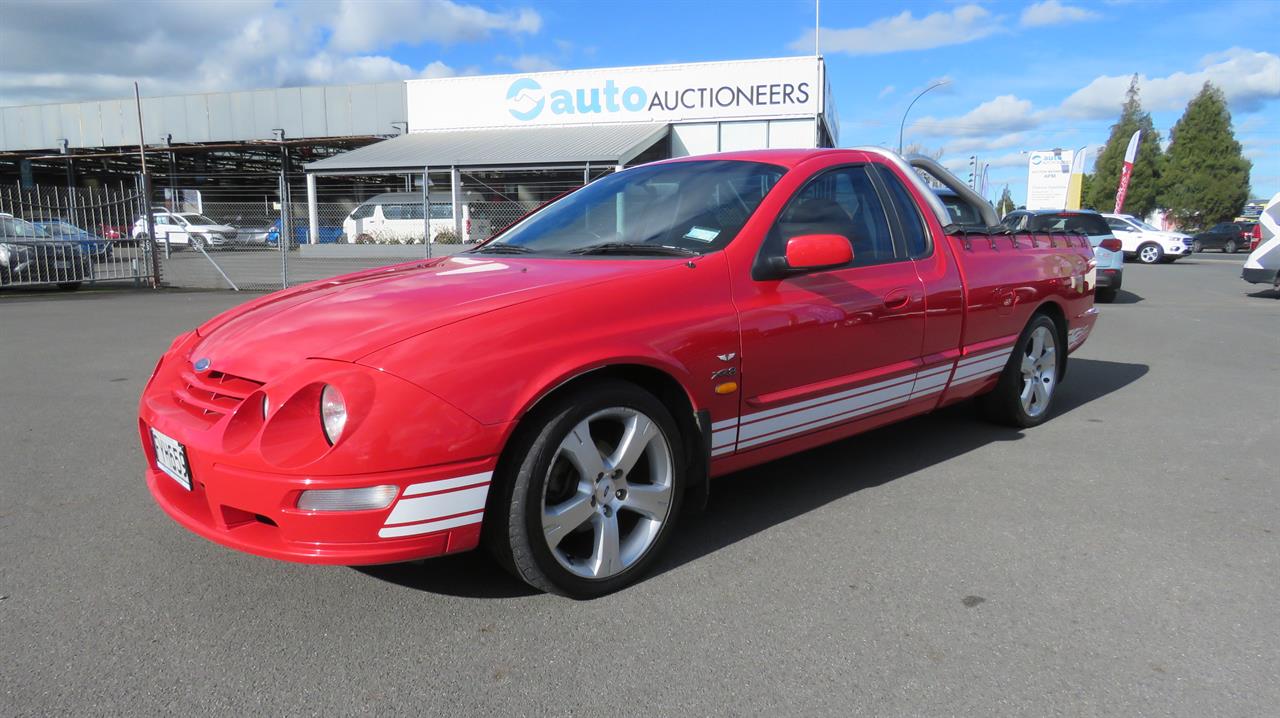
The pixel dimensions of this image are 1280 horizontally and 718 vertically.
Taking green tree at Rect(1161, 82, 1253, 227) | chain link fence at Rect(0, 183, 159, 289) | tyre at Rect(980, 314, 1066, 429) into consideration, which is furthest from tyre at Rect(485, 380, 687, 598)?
green tree at Rect(1161, 82, 1253, 227)

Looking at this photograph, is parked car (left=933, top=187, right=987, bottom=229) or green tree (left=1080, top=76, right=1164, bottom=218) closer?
parked car (left=933, top=187, right=987, bottom=229)

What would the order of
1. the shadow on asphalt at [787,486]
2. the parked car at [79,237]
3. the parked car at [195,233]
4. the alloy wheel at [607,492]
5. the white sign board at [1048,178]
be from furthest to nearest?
the white sign board at [1048,178], the parked car at [195,233], the parked car at [79,237], the shadow on asphalt at [787,486], the alloy wheel at [607,492]

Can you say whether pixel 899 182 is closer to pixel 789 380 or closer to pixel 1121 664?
pixel 789 380

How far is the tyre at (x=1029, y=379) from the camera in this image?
4.91 meters

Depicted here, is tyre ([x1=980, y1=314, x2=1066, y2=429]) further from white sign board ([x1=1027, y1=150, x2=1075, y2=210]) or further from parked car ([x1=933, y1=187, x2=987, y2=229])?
white sign board ([x1=1027, y1=150, x2=1075, y2=210])

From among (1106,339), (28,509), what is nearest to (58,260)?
(28,509)

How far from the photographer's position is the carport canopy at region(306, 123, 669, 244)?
23.4m

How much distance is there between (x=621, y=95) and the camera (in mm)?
26797

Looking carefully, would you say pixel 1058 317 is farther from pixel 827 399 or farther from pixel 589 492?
pixel 589 492

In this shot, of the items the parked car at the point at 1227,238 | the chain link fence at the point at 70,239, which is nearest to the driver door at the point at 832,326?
the chain link fence at the point at 70,239

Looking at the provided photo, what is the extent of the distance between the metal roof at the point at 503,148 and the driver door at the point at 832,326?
19308mm

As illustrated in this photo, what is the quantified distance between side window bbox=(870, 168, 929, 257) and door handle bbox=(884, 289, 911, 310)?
29 cm

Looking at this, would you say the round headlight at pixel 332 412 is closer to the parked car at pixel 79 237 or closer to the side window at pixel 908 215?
the side window at pixel 908 215

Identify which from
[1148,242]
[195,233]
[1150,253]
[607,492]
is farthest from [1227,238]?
[607,492]
